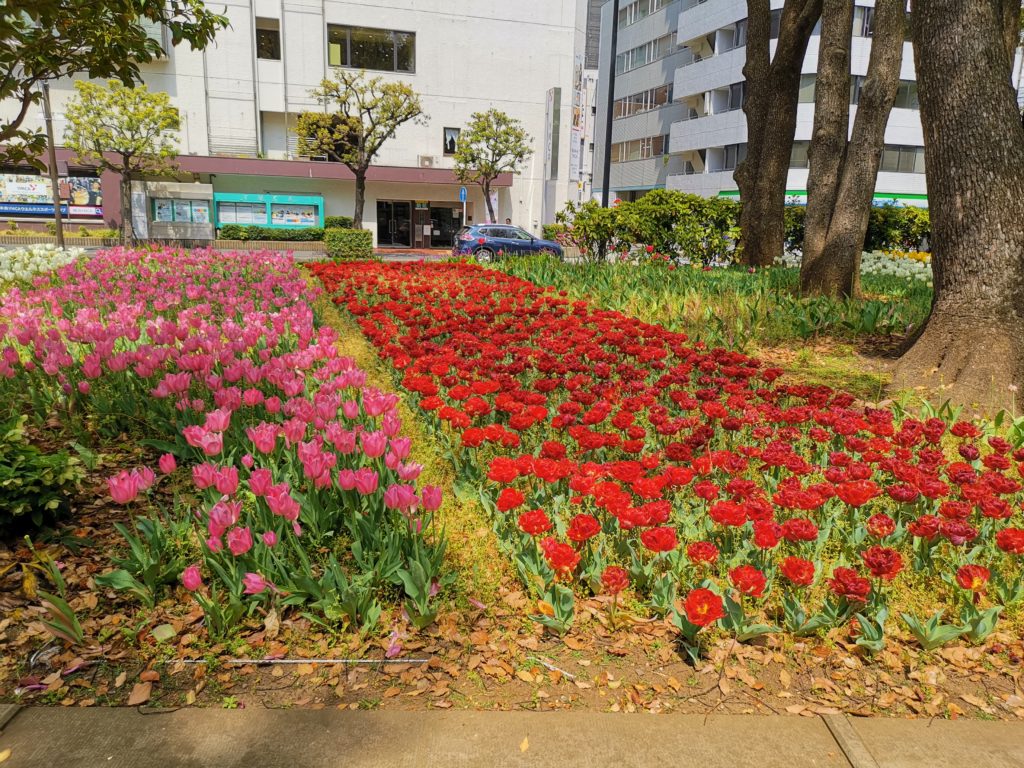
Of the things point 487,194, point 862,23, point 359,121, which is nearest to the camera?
point 359,121

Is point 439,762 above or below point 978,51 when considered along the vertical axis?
below

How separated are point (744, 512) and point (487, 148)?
36817 millimetres

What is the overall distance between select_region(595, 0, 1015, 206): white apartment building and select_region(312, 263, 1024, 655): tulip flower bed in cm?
3111

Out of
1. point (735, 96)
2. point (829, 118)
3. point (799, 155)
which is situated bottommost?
point (829, 118)

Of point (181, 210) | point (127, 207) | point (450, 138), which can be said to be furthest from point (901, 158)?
point (127, 207)

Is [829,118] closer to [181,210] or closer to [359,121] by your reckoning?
[359,121]

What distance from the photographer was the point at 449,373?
5.21 metres

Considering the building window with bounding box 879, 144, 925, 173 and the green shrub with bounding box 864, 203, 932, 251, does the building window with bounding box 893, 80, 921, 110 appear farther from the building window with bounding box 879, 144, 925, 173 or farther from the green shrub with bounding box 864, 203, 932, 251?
the green shrub with bounding box 864, 203, 932, 251

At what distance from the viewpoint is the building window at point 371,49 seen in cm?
3806

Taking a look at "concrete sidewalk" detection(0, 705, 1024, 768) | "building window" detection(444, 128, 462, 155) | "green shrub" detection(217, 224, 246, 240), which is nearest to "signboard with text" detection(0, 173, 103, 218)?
"green shrub" detection(217, 224, 246, 240)

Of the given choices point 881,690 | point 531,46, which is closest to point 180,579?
point 881,690

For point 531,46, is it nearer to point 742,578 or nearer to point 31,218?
point 31,218

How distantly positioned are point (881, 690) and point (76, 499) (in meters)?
4.02

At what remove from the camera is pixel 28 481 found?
127 inches
